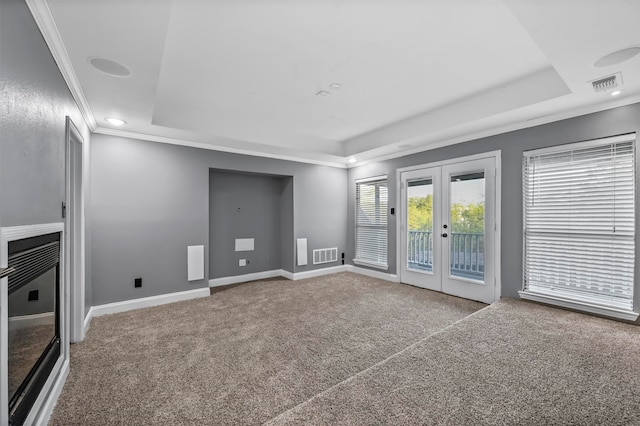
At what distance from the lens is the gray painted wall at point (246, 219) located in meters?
5.05

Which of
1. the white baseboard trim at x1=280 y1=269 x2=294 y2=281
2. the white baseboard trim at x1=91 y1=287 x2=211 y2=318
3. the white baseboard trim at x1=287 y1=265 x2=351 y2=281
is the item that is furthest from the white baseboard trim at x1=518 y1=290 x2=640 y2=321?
the white baseboard trim at x1=91 y1=287 x2=211 y2=318

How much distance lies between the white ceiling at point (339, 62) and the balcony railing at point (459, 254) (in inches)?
58.0

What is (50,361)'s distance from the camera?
1.85 meters

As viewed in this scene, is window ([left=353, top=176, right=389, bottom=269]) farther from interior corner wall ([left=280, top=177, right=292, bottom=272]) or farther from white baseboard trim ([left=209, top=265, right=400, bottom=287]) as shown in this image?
interior corner wall ([left=280, top=177, right=292, bottom=272])

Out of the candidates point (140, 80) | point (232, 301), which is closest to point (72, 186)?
point (140, 80)

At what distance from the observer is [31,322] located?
1.60m

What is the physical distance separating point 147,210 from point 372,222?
12.7 ft

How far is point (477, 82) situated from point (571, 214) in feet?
5.92

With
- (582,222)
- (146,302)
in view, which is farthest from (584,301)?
(146,302)

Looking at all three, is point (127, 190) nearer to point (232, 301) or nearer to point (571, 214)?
point (232, 301)

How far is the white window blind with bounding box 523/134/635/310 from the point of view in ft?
9.25

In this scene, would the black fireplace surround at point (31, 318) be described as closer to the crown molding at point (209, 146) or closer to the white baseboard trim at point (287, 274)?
the crown molding at point (209, 146)

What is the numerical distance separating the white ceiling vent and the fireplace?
13.5 ft

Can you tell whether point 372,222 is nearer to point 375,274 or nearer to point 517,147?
point 375,274
